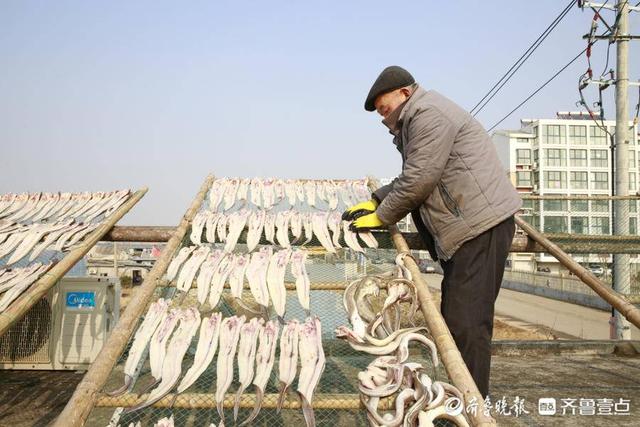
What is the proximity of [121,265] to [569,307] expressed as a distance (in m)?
24.6

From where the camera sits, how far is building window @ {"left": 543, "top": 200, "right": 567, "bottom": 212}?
7.81 metres

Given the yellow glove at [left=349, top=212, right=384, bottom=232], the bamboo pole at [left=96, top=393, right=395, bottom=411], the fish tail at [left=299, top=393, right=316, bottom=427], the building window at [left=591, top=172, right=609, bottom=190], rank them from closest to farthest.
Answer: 1. the fish tail at [left=299, top=393, right=316, bottom=427]
2. the bamboo pole at [left=96, top=393, right=395, bottom=411]
3. the yellow glove at [left=349, top=212, right=384, bottom=232]
4. the building window at [left=591, top=172, right=609, bottom=190]

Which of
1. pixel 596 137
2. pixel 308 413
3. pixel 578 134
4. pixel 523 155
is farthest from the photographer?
pixel 523 155

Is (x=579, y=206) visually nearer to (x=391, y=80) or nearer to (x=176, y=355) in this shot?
(x=391, y=80)

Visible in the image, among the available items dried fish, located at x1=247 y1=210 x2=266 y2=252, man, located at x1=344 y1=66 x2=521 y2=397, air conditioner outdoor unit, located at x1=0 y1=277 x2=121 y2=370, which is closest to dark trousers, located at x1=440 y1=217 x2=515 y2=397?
man, located at x1=344 y1=66 x2=521 y2=397

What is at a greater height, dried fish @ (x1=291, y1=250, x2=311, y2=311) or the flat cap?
the flat cap

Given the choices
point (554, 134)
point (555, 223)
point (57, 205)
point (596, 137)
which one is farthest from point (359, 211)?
point (596, 137)

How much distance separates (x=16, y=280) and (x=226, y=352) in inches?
67.2

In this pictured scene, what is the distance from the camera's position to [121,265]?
26031 mm

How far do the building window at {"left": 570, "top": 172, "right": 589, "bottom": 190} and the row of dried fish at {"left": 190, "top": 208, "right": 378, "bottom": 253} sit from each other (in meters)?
75.2

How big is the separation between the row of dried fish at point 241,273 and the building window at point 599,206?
6.60 metres

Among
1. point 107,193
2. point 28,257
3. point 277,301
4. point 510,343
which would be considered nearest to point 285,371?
point 277,301

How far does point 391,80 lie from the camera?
3.23m

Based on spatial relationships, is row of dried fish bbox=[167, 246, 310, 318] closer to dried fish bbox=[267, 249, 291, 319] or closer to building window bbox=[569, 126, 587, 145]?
dried fish bbox=[267, 249, 291, 319]
